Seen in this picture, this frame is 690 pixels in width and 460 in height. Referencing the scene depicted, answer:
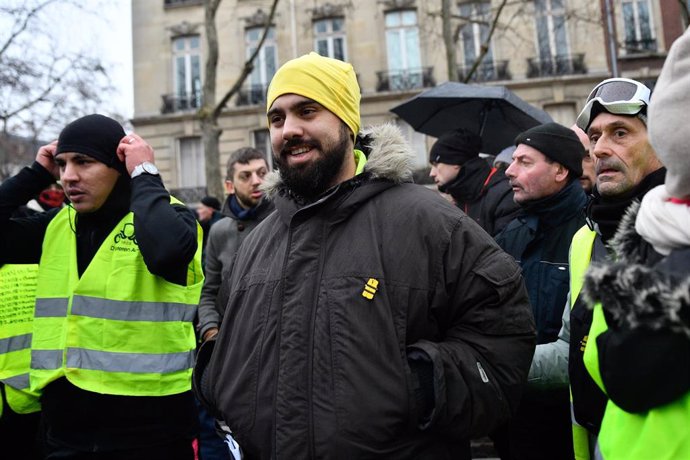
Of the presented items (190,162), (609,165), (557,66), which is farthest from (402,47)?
(609,165)

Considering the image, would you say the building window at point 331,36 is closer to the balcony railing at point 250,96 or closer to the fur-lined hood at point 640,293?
the balcony railing at point 250,96

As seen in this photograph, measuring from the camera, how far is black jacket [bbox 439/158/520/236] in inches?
164

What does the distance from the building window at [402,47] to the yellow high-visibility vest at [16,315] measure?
65.3ft

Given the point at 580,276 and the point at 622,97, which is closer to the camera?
the point at 580,276

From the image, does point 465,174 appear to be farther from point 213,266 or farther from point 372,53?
point 372,53

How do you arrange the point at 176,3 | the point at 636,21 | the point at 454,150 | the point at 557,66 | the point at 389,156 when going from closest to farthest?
the point at 389,156
the point at 454,150
the point at 636,21
the point at 557,66
the point at 176,3

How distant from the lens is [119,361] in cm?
271

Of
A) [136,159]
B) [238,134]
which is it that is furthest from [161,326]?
[238,134]

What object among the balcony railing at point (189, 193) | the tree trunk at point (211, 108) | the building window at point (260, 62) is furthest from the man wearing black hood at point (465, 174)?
the balcony railing at point (189, 193)

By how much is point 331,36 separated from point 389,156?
70.2ft

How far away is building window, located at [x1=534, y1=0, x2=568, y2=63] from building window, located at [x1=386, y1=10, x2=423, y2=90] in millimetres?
4352

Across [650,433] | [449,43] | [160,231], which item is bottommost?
[650,433]

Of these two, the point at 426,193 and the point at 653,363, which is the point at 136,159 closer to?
the point at 426,193

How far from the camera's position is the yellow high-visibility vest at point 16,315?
309 centimetres
